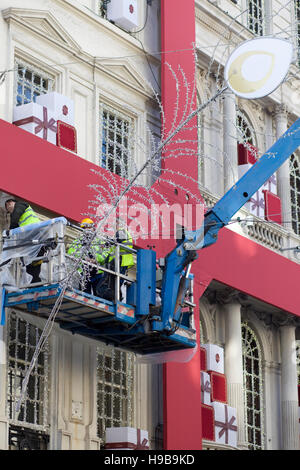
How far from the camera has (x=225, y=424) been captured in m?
27.9

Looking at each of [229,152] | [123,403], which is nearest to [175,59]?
[229,152]

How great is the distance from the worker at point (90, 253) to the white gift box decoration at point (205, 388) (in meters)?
6.12

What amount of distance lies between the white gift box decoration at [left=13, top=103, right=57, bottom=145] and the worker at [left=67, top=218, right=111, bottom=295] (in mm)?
2771

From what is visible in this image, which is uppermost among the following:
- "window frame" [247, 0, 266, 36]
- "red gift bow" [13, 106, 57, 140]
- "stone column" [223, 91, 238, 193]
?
"window frame" [247, 0, 266, 36]

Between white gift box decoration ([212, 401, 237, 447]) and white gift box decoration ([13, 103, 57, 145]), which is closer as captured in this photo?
white gift box decoration ([13, 103, 57, 145])

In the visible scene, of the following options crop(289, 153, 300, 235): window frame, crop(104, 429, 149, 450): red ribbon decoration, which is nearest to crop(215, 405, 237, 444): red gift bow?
crop(104, 429, 149, 450): red ribbon decoration

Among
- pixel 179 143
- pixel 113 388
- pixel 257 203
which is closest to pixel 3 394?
pixel 113 388

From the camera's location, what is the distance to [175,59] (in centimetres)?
2808

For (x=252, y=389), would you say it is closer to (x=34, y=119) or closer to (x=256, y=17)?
(x=34, y=119)

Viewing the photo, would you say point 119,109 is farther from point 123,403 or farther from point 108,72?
Answer: point 123,403

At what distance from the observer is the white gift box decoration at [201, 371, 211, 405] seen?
27500 mm

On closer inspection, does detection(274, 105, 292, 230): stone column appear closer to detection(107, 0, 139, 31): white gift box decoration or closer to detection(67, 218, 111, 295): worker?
detection(107, 0, 139, 31): white gift box decoration

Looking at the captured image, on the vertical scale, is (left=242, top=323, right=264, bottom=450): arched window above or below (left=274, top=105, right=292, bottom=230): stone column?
below

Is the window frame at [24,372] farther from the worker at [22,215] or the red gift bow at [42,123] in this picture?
the red gift bow at [42,123]
